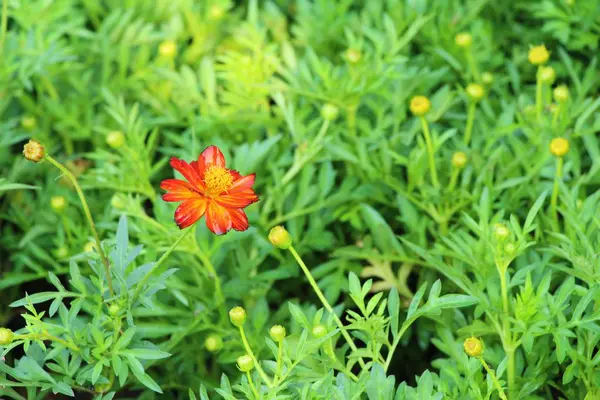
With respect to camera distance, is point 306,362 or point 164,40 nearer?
point 306,362

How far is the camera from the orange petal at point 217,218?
3.75ft

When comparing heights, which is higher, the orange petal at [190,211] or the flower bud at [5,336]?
the orange petal at [190,211]

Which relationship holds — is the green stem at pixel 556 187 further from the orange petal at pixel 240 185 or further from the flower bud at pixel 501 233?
the orange petal at pixel 240 185

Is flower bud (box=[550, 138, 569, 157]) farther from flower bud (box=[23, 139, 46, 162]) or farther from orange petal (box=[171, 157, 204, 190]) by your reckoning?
flower bud (box=[23, 139, 46, 162])

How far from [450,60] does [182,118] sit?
0.57m

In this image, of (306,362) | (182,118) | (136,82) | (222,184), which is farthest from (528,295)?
(136,82)

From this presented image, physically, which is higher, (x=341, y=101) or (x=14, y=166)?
(x=341, y=101)

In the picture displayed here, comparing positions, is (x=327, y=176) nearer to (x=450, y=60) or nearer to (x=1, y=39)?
(x=450, y=60)

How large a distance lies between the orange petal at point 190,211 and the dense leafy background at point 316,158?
214mm

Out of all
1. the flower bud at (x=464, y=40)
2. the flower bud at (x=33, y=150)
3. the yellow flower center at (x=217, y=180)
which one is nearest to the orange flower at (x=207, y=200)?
the yellow flower center at (x=217, y=180)

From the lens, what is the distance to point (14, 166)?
5.85 feet

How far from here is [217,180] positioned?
3.84ft

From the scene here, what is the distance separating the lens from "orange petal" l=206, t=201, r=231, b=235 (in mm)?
1142

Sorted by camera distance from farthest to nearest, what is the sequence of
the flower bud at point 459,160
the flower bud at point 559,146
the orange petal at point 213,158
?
the flower bud at point 459,160, the flower bud at point 559,146, the orange petal at point 213,158
